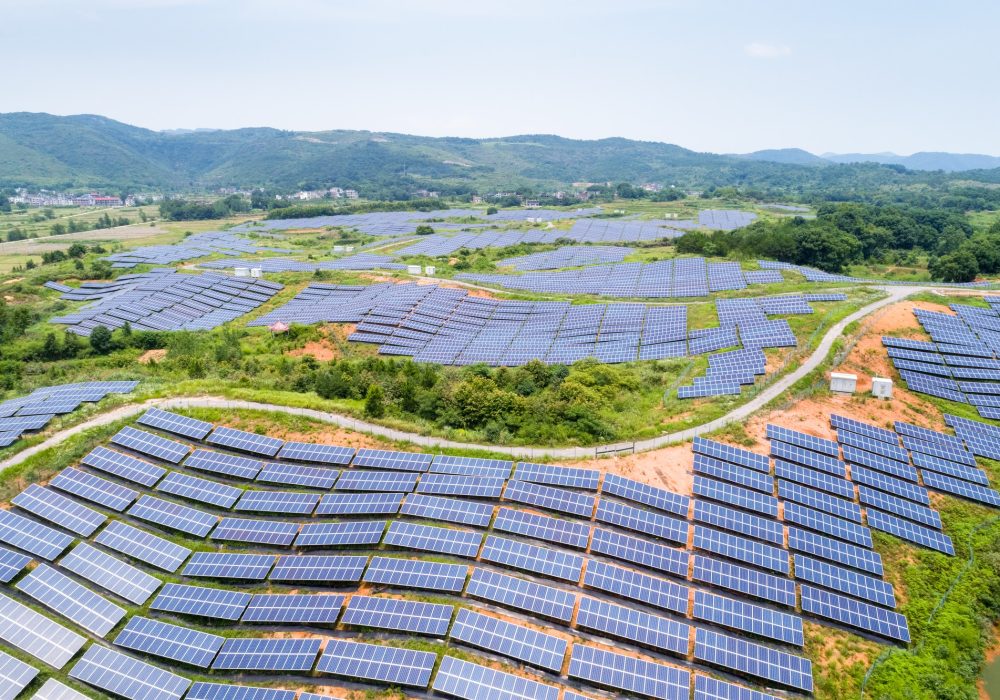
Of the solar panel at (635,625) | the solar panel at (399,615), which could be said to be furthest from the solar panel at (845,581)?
the solar panel at (399,615)

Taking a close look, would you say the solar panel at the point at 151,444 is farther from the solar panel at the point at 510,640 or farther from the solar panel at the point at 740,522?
the solar panel at the point at 740,522

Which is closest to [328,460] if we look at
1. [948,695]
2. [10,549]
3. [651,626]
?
[10,549]

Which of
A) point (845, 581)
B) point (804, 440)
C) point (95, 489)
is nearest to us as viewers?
point (845, 581)

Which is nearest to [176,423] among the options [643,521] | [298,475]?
[298,475]

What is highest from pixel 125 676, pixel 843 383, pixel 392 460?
pixel 843 383

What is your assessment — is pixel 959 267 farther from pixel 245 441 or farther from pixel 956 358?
pixel 245 441

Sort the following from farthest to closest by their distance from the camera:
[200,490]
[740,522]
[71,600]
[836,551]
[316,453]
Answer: [316,453], [200,490], [740,522], [836,551], [71,600]
